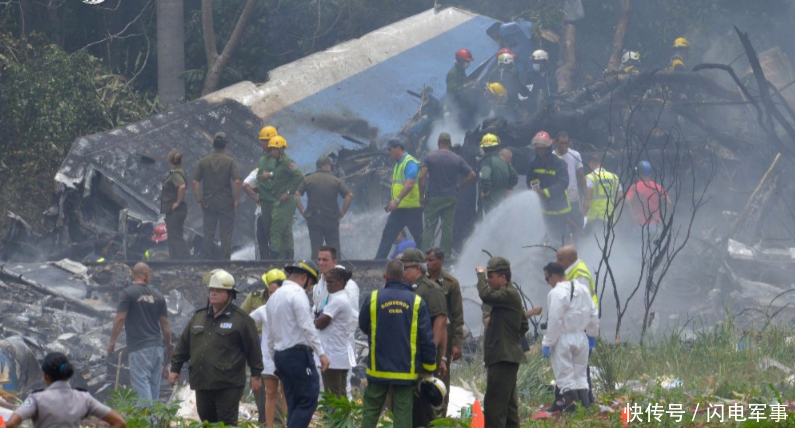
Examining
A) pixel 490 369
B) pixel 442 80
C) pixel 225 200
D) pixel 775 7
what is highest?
pixel 775 7

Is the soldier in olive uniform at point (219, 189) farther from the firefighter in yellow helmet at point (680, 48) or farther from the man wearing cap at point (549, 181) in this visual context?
the firefighter in yellow helmet at point (680, 48)

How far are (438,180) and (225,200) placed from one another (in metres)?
2.67

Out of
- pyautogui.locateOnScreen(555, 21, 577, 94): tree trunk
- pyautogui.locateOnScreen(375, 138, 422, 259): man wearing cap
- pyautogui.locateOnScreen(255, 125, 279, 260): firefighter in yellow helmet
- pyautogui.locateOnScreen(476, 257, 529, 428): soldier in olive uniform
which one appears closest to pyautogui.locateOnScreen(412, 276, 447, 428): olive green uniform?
pyautogui.locateOnScreen(476, 257, 529, 428): soldier in olive uniform

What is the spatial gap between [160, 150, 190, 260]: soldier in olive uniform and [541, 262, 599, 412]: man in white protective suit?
599cm

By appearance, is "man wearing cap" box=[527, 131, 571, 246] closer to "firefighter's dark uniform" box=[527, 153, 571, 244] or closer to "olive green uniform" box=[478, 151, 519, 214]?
"firefighter's dark uniform" box=[527, 153, 571, 244]

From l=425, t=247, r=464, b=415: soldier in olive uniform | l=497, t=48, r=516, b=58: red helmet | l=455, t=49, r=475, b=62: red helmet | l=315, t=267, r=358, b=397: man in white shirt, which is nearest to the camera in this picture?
l=315, t=267, r=358, b=397: man in white shirt

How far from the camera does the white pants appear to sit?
904 cm

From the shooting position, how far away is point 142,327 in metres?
9.96

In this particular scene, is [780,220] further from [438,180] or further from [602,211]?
[438,180]

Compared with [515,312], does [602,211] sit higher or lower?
higher

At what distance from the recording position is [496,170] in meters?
14.3

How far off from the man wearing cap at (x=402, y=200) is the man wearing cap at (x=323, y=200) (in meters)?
0.59

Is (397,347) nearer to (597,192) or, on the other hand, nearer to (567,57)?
(597,192)

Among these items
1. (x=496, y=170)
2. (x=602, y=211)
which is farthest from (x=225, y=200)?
(x=602, y=211)
